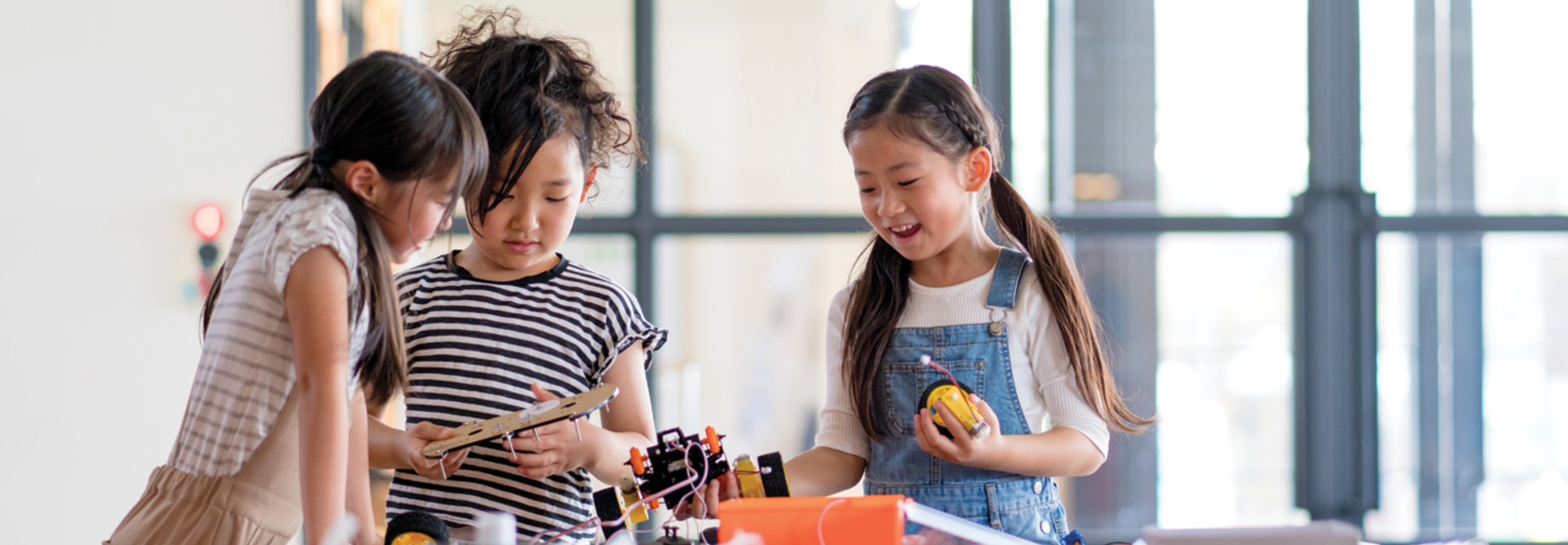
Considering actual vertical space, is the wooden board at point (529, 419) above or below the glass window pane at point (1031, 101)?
below

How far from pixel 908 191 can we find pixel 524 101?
1.27 ft

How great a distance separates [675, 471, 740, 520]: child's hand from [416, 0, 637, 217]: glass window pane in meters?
1.45

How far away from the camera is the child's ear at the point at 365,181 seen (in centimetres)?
81

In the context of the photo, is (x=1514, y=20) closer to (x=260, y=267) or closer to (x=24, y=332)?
(x=260, y=267)

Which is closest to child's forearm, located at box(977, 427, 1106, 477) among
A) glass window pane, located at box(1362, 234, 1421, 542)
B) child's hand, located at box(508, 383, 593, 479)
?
child's hand, located at box(508, 383, 593, 479)

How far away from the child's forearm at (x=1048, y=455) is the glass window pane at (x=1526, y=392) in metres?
1.76

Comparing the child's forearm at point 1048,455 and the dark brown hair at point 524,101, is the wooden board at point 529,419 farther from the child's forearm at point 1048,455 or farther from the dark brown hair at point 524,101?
the child's forearm at point 1048,455

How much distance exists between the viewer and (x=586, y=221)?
7.50ft

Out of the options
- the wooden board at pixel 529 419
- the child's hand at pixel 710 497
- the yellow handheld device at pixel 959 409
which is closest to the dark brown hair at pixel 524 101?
the wooden board at pixel 529 419

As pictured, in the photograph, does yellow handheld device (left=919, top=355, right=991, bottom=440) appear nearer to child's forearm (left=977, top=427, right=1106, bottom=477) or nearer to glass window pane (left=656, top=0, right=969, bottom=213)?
child's forearm (left=977, top=427, right=1106, bottom=477)

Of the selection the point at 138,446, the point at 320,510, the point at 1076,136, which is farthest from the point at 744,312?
the point at 320,510

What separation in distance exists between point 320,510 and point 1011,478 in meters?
0.65

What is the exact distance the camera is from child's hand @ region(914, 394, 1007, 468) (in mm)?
880

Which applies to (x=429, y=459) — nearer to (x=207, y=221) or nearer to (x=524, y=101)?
(x=524, y=101)
